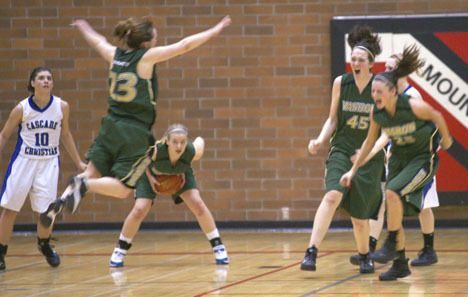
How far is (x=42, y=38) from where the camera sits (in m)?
12.8

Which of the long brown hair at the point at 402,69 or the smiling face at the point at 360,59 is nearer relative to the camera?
the long brown hair at the point at 402,69

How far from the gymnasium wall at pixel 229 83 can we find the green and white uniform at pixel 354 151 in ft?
12.9

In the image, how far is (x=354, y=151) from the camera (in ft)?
28.2

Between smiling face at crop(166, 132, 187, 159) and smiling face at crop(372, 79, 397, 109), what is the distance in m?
1.86

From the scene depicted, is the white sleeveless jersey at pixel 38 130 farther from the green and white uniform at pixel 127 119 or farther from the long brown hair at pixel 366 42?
the long brown hair at pixel 366 42

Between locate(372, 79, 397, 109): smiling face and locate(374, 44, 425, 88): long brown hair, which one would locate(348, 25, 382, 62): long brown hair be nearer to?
locate(374, 44, 425, 88): long brown hair

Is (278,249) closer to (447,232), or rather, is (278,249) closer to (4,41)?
(447,232)

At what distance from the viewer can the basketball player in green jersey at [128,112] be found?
786 cm

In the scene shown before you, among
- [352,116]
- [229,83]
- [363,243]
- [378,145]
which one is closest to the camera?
[378,145]

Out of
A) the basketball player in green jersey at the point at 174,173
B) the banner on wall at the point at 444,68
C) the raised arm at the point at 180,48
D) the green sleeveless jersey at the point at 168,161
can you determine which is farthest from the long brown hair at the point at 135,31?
the banner on wall at the point at 444,68

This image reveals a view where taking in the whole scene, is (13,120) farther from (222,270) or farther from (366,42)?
(366,42)

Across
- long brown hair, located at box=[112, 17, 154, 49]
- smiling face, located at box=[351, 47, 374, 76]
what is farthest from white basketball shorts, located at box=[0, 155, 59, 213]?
smiling face, located at box=[351, 47, 374, 76]

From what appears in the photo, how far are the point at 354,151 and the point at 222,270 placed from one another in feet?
5.06

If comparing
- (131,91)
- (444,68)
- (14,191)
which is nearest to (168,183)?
(14,191)
